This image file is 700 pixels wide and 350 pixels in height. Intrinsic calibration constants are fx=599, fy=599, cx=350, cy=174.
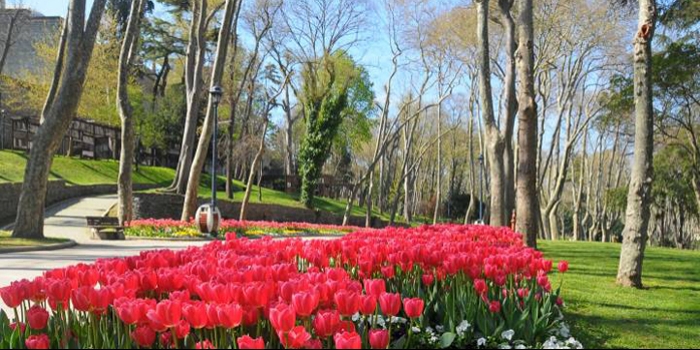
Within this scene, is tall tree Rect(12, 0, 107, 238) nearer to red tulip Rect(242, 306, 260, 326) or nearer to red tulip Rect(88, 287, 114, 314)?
red tulip Rect(88, 287, 114, 314)

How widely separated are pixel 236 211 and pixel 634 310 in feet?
88.5

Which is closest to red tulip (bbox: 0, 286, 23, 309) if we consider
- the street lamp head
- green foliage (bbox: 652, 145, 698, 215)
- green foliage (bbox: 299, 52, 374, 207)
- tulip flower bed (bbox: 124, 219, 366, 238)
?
tulip flower bed (bbox: 124, 219, 366, 238)

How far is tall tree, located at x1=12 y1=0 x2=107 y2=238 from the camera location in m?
14.6

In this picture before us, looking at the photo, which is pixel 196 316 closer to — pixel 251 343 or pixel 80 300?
pixel 251 343

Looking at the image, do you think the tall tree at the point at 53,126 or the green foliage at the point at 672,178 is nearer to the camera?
the tall tree at the point at 53,126

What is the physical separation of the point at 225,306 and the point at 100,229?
1734 cm

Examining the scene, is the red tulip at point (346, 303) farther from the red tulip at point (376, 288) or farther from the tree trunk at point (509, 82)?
the tree trunk at point (509, 82)

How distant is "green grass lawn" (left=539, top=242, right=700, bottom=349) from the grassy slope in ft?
81.0

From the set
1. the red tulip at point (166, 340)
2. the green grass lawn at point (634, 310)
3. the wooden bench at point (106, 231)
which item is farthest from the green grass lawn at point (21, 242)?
the red tulip at point (166, 340)

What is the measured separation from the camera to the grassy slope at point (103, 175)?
28.1m

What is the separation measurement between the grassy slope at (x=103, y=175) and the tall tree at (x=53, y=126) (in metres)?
12.6

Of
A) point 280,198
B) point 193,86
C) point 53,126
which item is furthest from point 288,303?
point 280,198

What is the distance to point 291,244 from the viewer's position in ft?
16.0

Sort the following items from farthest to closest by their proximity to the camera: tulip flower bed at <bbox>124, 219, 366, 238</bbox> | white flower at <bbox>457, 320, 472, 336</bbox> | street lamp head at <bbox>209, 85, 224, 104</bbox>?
1. street lamp head at <bbox>209, 85, 224, 104</bbox>
2. tulip flower bed at <bbox>124, 219, 366, 238</bbox>
3. white flower at <bbox>457, 320, 472, 336</bbox>
